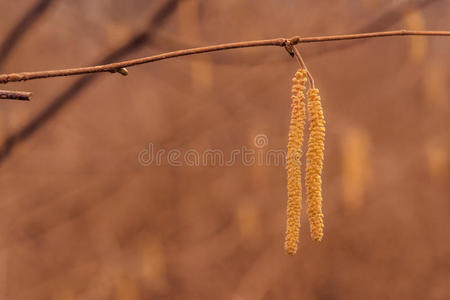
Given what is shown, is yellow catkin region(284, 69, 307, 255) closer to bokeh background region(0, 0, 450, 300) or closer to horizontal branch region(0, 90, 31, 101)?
horizontal branch region(0, 90, 31, 101)

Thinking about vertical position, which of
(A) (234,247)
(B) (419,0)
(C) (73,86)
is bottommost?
(A) (234,247)

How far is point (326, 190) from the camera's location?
5.51ft

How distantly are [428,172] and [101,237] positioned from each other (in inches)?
50.4

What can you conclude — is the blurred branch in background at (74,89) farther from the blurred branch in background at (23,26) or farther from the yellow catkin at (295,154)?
the yellow catkin at (295,154)

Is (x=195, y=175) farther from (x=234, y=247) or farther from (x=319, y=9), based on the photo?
(x=319, y=9)

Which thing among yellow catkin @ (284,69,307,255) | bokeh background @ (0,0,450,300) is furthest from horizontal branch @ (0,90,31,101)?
bokeh background @ (0,0,450,300)

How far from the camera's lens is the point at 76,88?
75 centimetres

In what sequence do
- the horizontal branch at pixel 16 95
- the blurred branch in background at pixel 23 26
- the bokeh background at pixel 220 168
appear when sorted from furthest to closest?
the bokeh background at pixel 220 168 → the blurred branch in background at pixel 23 26 → the horizontal branch at pixel 16 95

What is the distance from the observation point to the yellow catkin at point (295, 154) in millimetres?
364

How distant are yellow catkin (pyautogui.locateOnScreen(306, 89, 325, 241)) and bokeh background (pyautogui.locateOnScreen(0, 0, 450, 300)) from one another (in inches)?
26.8

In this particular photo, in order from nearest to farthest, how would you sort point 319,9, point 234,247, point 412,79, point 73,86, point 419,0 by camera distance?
point 73,86, point 419,0, point 319,9, point 234,247, point 412,79

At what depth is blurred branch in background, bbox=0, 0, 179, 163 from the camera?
74 centimetres

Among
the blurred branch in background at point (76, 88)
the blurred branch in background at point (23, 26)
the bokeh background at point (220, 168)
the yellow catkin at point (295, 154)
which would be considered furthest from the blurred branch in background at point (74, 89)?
the yellow catkin at point (295, 154)

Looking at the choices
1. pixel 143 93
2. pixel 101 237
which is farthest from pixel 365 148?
pixel 101 237
